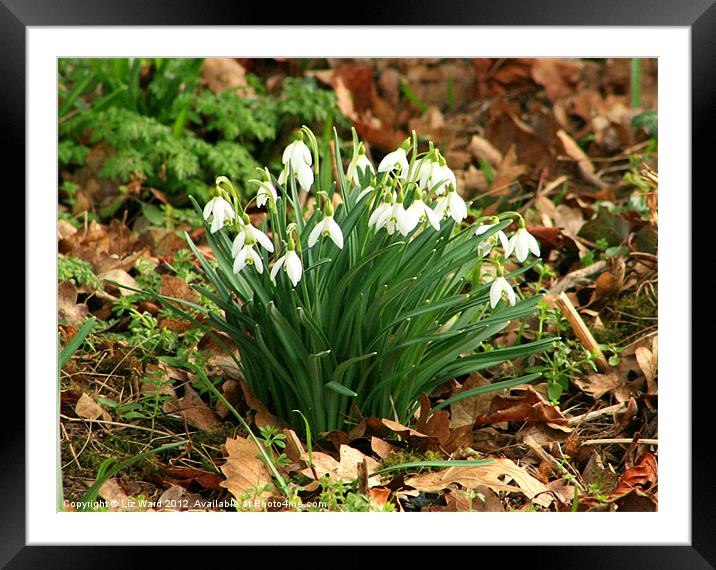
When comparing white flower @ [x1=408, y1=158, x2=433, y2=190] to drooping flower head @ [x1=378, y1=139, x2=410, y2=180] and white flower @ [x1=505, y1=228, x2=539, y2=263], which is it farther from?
white flower @ [x1=505, y1=228, x2=539, y2=263]

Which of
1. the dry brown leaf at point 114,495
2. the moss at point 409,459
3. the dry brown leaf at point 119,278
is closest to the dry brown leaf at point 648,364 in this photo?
the moss at point 409,459

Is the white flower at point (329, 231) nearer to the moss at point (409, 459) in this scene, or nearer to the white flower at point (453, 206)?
the white flower at point (453, 206)

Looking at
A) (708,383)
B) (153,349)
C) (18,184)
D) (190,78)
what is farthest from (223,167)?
(708,383)

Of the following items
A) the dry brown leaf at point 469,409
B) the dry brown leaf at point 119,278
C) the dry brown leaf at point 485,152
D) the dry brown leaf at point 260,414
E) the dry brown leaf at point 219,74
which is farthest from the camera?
the dry brown leaf at point 219,74

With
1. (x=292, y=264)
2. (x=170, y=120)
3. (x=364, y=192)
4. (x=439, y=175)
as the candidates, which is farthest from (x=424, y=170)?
(x=170, y=120)

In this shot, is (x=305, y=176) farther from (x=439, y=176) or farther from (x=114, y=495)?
(x=114, y=495)
